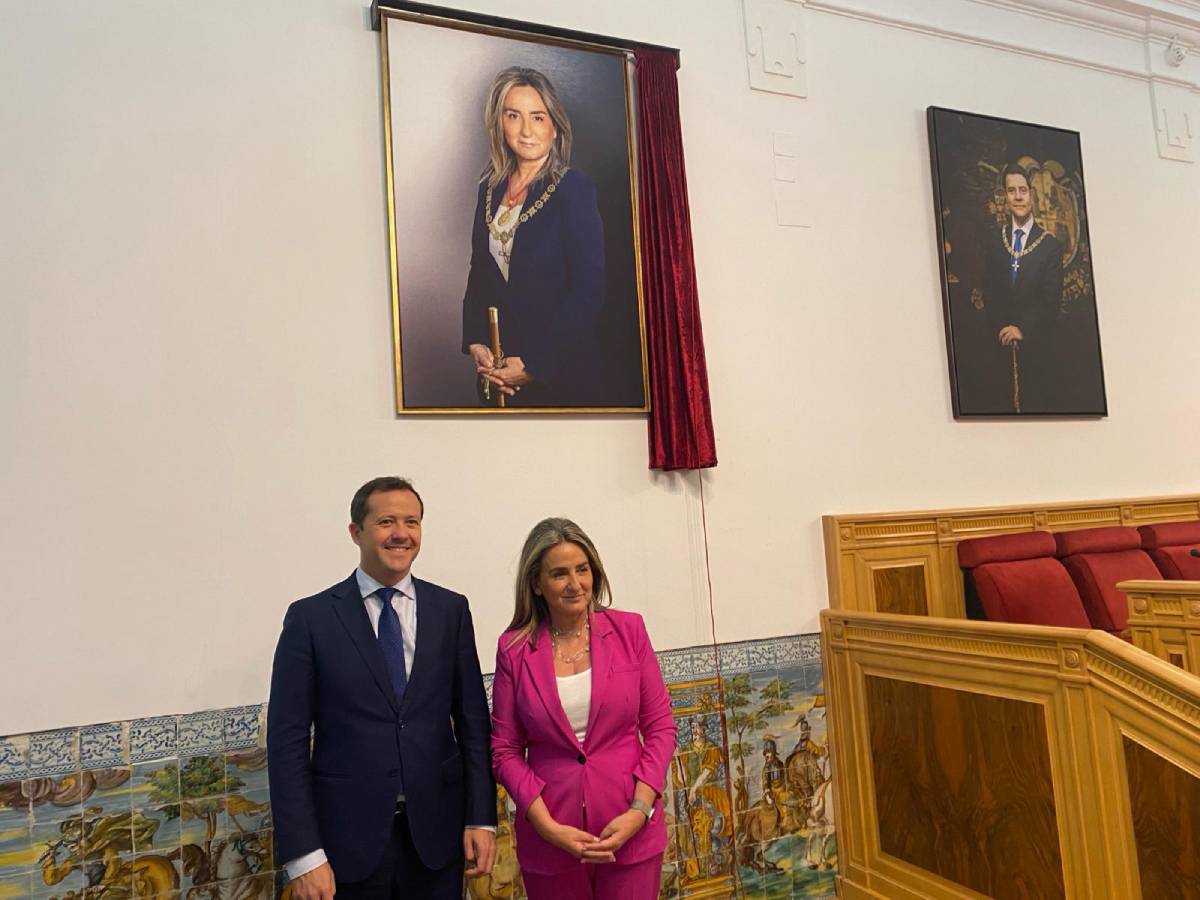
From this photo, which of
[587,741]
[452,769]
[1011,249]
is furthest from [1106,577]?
[452,769]

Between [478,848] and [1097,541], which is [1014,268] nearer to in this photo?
[1097,541]

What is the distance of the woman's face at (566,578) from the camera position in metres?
2.95

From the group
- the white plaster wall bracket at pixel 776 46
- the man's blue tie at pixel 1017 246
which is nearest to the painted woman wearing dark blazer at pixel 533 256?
the white plaster wall bracket at pixel 776 46

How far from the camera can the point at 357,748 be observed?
2740mm

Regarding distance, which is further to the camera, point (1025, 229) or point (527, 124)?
point (1025, 229)

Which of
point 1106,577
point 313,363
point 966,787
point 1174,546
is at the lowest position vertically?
point 966,787

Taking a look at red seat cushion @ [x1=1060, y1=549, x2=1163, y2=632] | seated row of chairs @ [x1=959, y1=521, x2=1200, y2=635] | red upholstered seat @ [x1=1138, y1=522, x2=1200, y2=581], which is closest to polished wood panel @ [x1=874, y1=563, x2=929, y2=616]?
seated row of chairs @ [x1=959, y1=521, x2=1200, y2=635]

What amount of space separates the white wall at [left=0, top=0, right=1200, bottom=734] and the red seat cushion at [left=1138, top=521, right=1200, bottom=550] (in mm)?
582

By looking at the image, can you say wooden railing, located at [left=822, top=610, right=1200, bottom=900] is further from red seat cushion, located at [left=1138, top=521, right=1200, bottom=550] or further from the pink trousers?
red seat cushion, located at [left=1138, top=521, right=1200, bottom=550]

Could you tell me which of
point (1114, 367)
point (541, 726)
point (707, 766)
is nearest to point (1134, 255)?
point (1114, 367)

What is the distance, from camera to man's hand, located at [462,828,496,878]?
2.85m

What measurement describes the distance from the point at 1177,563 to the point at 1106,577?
22.1 inches

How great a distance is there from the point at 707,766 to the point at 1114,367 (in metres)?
3.55

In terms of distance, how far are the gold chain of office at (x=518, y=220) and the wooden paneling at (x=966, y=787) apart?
8.66ft
